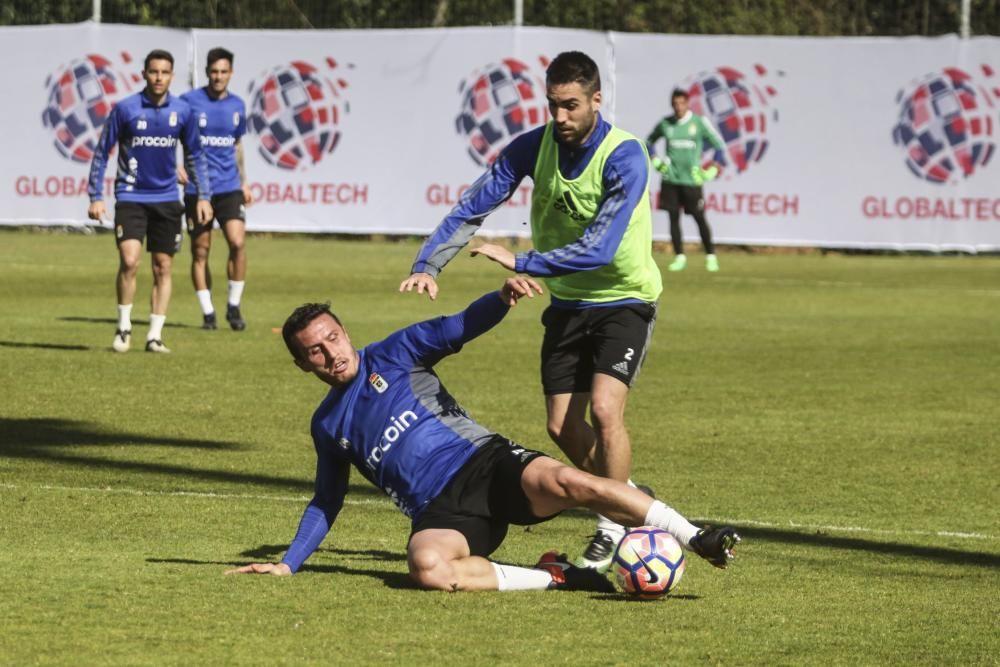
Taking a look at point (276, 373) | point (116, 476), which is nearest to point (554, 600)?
point (116, 476)

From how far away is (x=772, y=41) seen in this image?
29.9 m

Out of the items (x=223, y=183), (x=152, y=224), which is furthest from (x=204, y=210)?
(x=223, y=183)

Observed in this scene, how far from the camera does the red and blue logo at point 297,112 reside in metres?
30.5

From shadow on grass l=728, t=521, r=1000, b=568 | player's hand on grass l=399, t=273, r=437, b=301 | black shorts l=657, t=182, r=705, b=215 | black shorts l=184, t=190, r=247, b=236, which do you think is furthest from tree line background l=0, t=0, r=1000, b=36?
player's hand on grass l=399, t=273, r=437, b=301

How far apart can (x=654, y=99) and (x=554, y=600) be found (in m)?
23.8

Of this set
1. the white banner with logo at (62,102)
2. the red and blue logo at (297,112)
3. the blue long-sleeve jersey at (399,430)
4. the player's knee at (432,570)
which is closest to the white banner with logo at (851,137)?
the red and blue logo at (297,112)

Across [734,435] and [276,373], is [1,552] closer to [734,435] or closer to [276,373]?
[734,435]

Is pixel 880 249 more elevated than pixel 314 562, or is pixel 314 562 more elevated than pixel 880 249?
pixel 314 562

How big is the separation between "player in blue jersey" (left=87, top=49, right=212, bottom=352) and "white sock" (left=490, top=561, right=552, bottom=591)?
9.07 metres

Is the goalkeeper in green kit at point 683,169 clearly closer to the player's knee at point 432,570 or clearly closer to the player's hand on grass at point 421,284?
the player's hand on grass at point 421,284

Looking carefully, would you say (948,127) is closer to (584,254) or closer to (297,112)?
(297,112)

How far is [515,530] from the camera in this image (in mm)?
8758

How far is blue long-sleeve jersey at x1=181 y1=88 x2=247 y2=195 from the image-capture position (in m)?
17.8

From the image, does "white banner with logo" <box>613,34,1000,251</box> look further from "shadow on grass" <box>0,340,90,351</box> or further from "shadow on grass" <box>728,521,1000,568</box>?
"shadow on grass" <box>728,521,1000,568</box>
